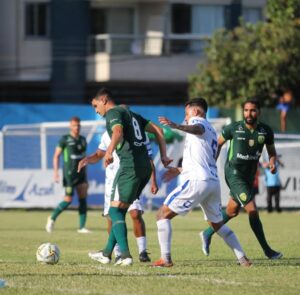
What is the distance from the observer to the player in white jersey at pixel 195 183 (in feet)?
39.7

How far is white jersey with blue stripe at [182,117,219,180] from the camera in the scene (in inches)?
478

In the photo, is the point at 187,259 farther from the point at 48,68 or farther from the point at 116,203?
the point at 48,68

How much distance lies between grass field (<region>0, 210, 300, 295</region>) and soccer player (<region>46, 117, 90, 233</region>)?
2.69ft

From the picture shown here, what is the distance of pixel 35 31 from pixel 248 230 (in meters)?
22.5

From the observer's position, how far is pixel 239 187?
1423cm

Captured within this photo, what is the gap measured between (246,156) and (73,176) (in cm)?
706

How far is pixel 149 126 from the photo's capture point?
12.9m

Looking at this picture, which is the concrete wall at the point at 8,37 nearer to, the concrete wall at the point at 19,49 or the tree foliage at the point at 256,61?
the concrete wall at the point at 19,49

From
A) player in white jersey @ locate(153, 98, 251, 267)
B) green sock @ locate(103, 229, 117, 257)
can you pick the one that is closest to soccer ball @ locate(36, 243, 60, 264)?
green sock @ locate(103, 229, 117, 257)

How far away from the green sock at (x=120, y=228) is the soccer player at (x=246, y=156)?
217 centimetres

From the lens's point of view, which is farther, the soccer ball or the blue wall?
the blue wall

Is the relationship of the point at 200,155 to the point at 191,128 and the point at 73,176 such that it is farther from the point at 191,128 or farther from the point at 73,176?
the point at 73,176

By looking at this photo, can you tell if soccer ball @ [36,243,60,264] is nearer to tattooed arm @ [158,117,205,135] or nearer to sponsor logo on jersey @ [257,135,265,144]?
tattooed arm @ [158,117,205,135]

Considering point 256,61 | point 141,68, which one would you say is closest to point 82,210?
point 256,61
